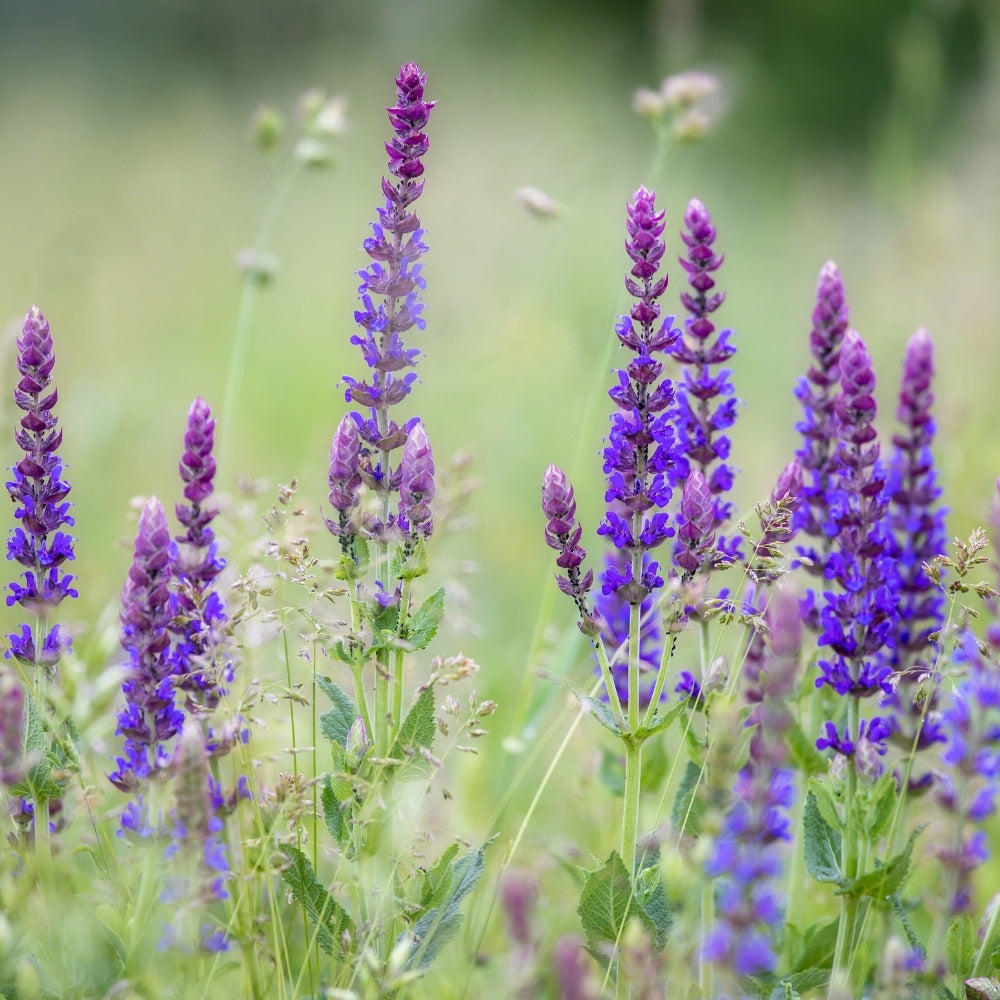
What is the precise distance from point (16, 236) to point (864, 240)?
5624 millimetres

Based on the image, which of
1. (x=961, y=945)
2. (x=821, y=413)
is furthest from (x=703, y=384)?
(x=961, y=945)

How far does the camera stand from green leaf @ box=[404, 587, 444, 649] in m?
2.04

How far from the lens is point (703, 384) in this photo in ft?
7.75

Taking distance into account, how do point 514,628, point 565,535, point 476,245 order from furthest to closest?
point 476,245 < point 514,628 < point 565,535

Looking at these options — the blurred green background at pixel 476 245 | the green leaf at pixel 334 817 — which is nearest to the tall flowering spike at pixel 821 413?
the blurred green background at pixel 476 245

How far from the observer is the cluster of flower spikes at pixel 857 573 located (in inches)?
86.6

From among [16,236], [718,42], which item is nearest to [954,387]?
[16,236]

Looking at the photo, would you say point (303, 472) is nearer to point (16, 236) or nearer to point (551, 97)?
point (16, 236)

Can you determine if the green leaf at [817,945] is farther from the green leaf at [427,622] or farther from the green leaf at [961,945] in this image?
the green leaf at [427,622]

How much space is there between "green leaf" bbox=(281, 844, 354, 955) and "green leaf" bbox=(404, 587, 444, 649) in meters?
0.41

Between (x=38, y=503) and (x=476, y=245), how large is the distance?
5837 millimetres

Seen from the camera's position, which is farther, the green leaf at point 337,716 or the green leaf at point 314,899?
the green leaf at point 337,716

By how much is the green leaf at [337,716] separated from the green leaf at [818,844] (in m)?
0.88

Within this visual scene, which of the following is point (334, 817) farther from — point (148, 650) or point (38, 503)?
point (38, 503)
